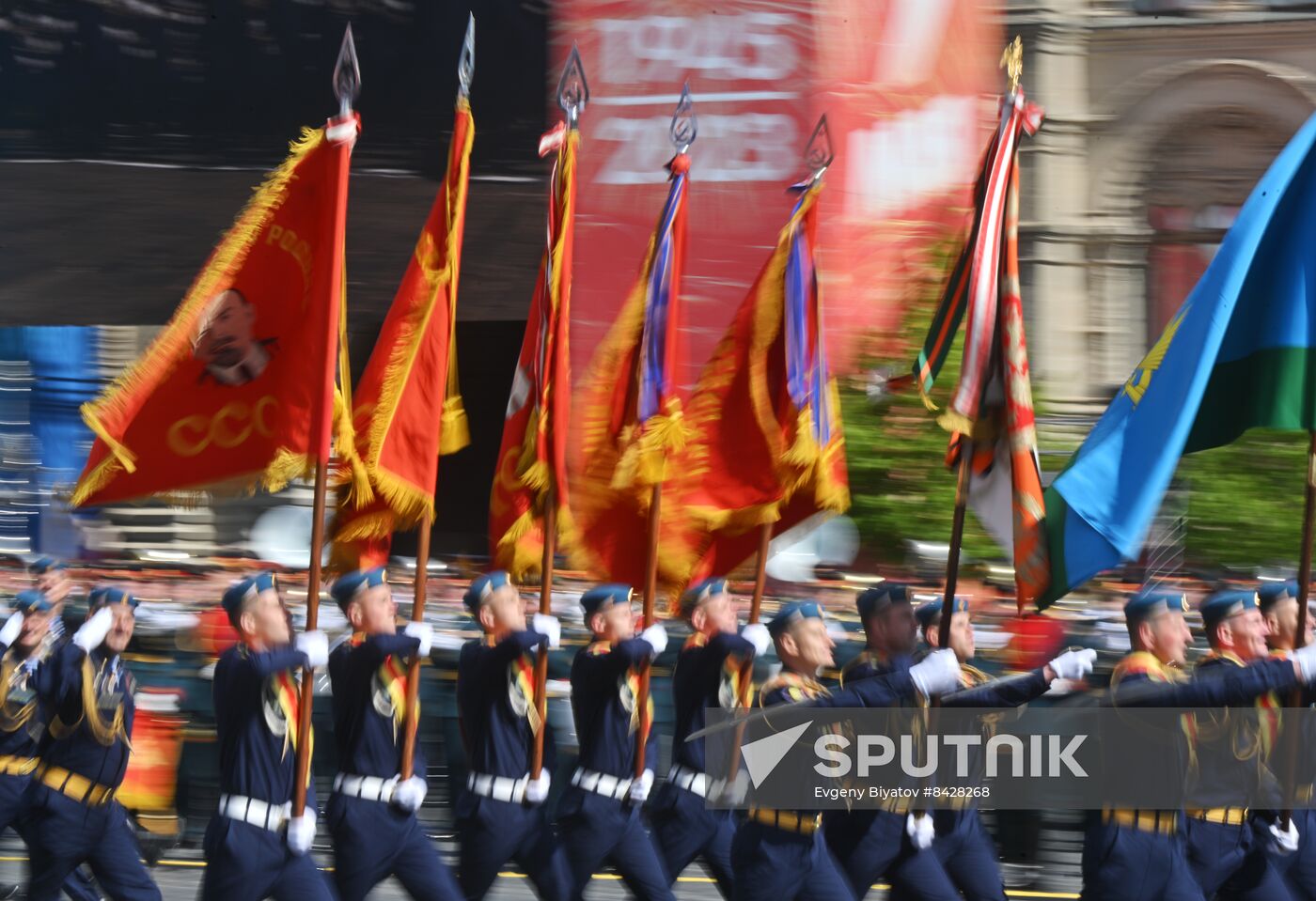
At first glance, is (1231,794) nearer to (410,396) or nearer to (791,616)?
(791,616)

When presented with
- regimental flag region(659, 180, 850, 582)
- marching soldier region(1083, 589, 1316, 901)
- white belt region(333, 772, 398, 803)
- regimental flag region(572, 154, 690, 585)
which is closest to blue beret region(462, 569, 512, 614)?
regimental flag region(572, 154, 690, 585)

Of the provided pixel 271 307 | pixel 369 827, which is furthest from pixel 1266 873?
pixel 271 307

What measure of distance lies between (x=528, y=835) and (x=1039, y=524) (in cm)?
213

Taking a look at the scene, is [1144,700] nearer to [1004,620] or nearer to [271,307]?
[1004,620]

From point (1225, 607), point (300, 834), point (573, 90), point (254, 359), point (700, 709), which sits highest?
point (573, 90)

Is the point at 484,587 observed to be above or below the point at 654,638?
above

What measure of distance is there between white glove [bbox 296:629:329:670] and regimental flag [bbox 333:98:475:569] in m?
0.63

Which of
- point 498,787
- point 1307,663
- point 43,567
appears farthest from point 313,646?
point 1307,663

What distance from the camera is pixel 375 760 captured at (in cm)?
608

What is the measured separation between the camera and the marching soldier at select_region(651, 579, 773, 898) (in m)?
6.31

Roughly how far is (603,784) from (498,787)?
374mm

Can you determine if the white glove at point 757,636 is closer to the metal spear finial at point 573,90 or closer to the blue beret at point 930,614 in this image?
the blue beret at point 930,614

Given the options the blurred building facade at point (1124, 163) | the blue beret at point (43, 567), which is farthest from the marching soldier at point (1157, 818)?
the blurred building facade at point (1124, 163)

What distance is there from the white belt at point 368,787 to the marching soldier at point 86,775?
1.07 meters
